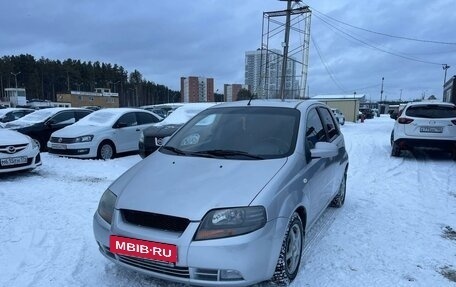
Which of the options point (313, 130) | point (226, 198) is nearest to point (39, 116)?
point (313, 130)

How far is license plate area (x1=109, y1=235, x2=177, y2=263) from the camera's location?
265 cm

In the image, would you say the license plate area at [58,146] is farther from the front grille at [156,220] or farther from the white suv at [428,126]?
the white suv at [428,126]

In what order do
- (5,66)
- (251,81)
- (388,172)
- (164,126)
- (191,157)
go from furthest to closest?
(5,66)
(251,81)
(164,126)
(388,172)
(191,157)

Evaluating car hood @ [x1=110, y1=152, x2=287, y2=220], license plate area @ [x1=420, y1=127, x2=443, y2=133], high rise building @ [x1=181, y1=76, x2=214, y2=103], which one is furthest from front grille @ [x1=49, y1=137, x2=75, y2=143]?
high rise building @ [x1=181, y1=76, x2=214, y2=103]

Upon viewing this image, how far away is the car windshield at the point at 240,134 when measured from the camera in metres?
3.65

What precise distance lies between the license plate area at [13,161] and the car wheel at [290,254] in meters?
6.23

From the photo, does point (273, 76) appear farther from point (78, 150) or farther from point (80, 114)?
point (78, 150)

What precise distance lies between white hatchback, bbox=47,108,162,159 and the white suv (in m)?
7.55

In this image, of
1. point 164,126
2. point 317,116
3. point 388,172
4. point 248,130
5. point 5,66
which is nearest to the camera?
point 248,130

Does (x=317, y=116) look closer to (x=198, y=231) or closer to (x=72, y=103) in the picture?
(x=198, y=231)

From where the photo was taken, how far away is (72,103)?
7950 centimetres

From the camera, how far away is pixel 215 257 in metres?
2.62

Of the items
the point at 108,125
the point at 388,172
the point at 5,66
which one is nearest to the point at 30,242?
the point at 108,125

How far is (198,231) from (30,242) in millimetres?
2579
